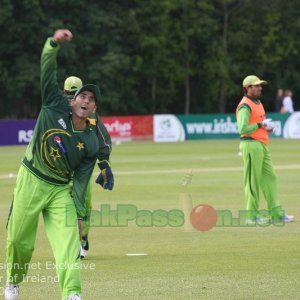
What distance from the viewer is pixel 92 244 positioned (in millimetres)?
13586

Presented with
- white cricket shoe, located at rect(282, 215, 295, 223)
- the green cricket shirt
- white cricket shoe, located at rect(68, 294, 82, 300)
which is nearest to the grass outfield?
white cricket shoe, located at rect(282, 215, 295, 223)

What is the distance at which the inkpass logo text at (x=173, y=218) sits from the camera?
15234 millimetres

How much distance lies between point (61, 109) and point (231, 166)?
19.8 metres

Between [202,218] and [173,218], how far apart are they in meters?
1.01

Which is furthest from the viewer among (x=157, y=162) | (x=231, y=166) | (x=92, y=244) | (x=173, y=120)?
(x=173, y=120)

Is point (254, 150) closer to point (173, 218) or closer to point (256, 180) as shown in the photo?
point (256, 180)

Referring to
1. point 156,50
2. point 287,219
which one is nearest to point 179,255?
point 287,219

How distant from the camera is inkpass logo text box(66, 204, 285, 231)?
15.2 m

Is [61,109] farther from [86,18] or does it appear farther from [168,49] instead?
[168,49]

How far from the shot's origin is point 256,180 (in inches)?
615

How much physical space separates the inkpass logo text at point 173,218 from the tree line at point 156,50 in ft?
123

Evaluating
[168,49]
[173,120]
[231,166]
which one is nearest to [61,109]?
[231,166]

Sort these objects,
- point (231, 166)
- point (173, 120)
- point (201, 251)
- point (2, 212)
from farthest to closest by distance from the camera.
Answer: point (173, 120) < point (231, 166) < point (2, 212) < point (201, 251)

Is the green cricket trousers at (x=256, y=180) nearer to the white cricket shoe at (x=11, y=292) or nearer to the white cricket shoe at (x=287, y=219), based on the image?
the white cricket shoe at (x=287, y=219)
